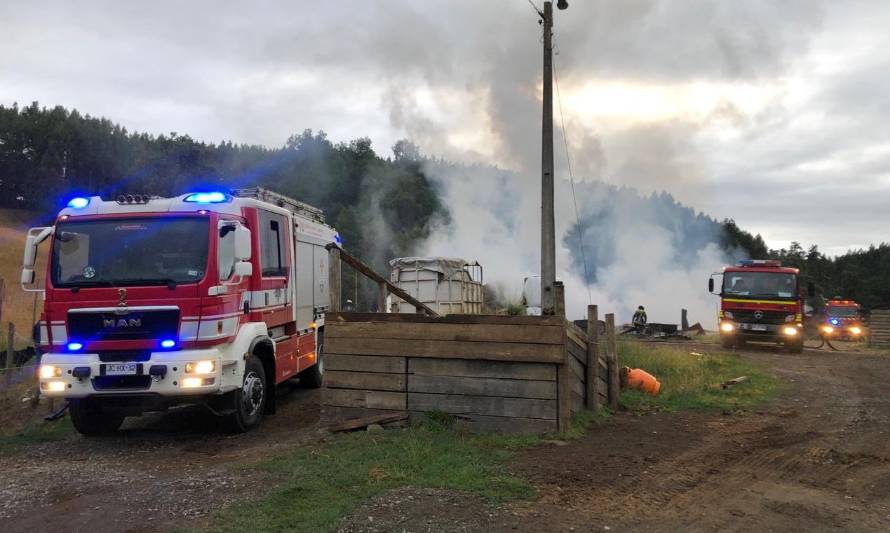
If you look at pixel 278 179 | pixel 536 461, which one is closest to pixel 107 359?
pixel 536 461

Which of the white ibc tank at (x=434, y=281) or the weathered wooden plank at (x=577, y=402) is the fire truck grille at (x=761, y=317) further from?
the weathered wooden plank at (x=577, y=402)

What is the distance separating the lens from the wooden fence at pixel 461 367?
713cm

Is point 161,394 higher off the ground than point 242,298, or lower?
lower

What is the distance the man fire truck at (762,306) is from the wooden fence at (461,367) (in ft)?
46.0

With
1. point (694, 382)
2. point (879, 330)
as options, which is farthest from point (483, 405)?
point (879, 330)

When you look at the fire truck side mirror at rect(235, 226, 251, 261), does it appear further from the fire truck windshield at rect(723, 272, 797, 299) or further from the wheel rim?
the fire truck windshield at rect(723, 272, 797, 299)

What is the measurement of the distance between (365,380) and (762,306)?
16147 millimetres

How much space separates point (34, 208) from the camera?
6172 cm

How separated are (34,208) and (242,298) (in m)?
66.1

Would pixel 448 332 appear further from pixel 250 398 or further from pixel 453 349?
pixel 250 398

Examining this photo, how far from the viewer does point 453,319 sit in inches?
291

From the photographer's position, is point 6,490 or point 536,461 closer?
point 6,490

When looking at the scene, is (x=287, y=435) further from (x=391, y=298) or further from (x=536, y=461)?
(x=391, y=298)

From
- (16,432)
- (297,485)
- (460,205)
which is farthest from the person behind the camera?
(460,205)
